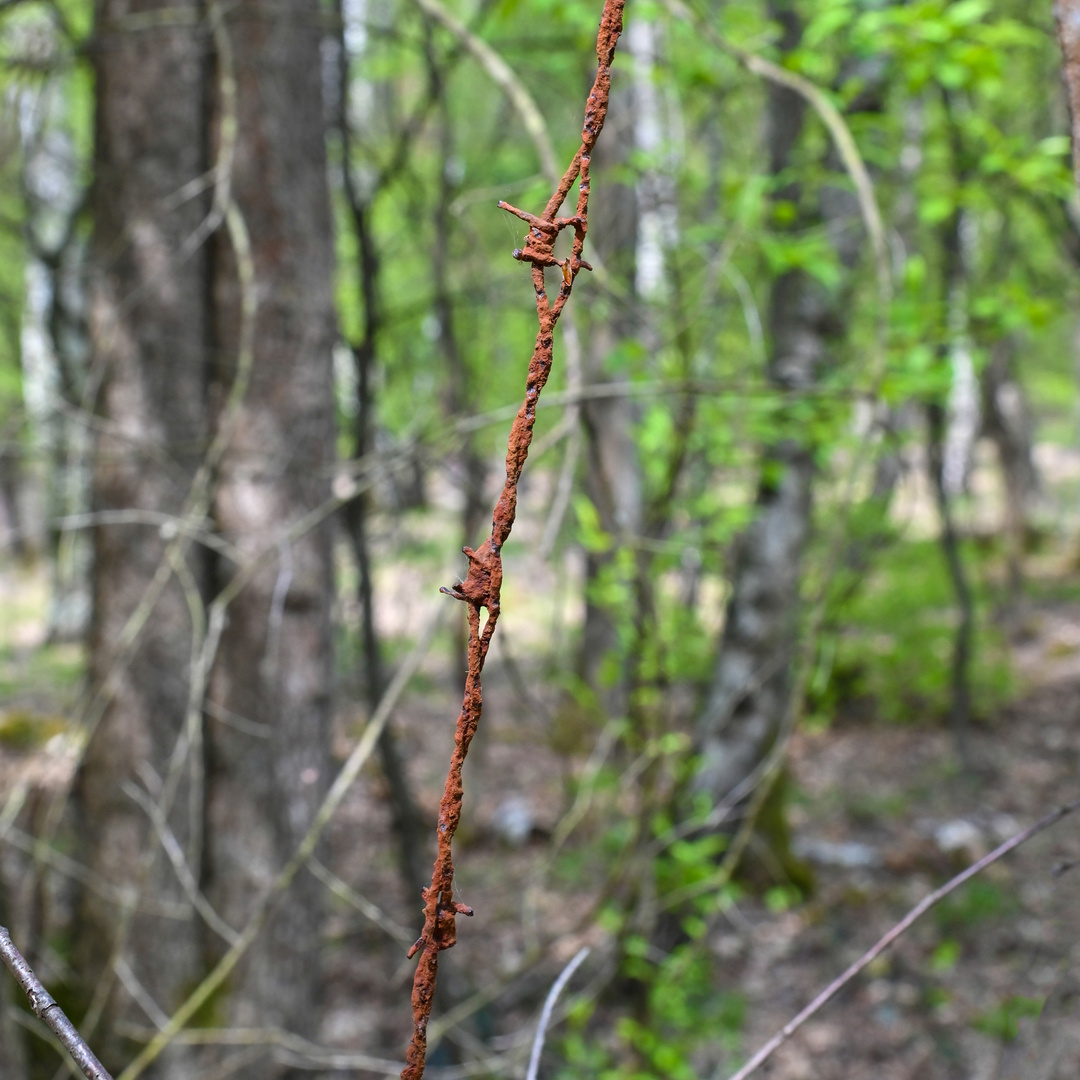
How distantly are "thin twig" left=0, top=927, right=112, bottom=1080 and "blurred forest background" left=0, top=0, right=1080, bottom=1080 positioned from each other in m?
0.59

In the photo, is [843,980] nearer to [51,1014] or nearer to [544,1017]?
[544,1017]

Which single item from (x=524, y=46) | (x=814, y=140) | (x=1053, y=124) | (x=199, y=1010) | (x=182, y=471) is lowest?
(x=199, y=1010)

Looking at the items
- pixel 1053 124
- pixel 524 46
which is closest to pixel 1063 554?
pixel 1053 124

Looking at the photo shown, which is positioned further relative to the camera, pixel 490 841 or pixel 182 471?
pixel 490 841

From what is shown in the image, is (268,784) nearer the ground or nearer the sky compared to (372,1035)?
nearer the sky

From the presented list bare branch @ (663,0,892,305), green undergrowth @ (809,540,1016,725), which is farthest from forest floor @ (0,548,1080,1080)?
bare branch @ (663,0,892,305)

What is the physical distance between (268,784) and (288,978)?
2.06 feet

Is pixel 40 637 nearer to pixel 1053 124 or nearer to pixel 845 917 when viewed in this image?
pixel 845 917

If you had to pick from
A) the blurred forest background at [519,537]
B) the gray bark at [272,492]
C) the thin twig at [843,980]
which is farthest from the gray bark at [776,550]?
the thin twig at [843,980]

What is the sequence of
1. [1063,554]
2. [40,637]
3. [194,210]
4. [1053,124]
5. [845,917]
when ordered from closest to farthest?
1. [194,210]
2. [845,917]
3. [1053,124]
4. [40,637]
5. [1063,554]

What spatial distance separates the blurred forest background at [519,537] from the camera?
236 cm

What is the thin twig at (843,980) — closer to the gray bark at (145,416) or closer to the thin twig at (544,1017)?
the thin twig at (544,1017)

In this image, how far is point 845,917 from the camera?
18.1 feet

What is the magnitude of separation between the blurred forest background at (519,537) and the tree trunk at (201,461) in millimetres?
13
